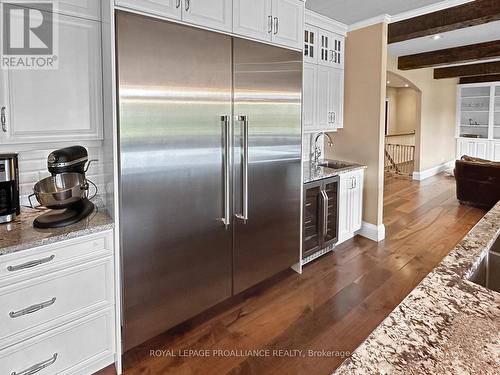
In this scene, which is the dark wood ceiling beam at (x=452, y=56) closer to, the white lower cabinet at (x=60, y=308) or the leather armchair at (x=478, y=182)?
the leather armchair at (x=478, y=182)

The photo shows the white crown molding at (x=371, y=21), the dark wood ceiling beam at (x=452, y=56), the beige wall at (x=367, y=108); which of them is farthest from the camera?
the dark wood ceiling beam at (x=452, y=56)

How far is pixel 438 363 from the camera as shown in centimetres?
Answer: 72

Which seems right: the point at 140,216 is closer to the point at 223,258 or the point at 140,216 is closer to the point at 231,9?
the point at 223,258

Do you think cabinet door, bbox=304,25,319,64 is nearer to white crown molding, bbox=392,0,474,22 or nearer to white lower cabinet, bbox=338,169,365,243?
white crown molding, bbox=392,0,474,22

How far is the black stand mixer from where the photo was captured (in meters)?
1.84

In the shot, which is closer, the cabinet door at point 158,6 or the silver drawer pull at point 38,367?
the silver drawer pull at point 38,367

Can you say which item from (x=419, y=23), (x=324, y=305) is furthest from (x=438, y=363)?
(x=419, y=23)

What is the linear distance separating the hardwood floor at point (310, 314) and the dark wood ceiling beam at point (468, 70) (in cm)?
536

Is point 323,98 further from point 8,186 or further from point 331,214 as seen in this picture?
point 8,186

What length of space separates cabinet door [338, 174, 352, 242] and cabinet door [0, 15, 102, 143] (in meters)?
2.65

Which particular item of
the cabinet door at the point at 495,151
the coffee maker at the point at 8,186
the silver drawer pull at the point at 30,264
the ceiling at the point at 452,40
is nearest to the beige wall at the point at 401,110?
the cabinet door at the point at 495,151

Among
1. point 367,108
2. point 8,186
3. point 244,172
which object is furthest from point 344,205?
point 8,186

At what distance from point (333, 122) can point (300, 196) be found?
4.91 feet

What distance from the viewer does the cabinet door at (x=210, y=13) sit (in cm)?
211
